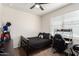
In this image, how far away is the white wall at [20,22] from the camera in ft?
3.64

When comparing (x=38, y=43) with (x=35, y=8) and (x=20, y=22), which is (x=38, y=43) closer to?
(x=20, y=22)

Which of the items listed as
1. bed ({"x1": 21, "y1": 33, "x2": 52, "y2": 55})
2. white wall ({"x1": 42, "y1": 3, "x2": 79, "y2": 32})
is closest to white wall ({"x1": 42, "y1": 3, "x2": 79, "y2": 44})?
white wall ({"x1": 42, "y1": 3, "x2": 79, "y2": 32})

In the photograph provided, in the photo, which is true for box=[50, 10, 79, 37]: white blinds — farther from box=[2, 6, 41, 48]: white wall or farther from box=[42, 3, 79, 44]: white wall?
box=[2, 6, 41, 48]: white wall

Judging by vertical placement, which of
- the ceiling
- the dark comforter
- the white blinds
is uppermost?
the ceiling

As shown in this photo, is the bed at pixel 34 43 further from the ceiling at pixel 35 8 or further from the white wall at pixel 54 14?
the ceiling at pixel 35 8

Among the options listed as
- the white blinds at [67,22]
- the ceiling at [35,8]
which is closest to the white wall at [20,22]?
the ceiling at [35,8]

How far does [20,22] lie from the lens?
119cm

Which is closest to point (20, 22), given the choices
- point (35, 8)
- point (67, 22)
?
point (35, 8)

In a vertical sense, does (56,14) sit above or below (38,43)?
above

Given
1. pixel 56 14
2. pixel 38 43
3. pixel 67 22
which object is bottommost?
pixel 38 43

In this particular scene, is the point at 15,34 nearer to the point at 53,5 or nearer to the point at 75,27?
the point at 53,5

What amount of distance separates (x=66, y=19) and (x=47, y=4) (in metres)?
Answer: 0.36

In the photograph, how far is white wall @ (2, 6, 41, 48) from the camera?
111 cm

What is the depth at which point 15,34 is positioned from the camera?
1.16m
